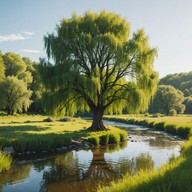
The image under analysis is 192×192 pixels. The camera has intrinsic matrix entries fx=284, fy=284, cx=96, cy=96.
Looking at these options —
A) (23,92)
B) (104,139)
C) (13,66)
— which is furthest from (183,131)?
(13,66)

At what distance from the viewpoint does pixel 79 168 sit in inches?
730

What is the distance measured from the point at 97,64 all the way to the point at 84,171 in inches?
679

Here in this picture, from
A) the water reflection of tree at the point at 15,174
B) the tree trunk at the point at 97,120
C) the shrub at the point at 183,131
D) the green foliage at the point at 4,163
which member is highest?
the tree trunk at the point at 97,120

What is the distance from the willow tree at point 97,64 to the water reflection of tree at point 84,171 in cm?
995

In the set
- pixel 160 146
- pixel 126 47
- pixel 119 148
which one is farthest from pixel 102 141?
pixel 126 47

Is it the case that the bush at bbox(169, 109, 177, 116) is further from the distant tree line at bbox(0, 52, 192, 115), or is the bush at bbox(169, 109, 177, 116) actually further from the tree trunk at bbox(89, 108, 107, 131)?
the tree trunk at bbox(89, 108, 107, 131)

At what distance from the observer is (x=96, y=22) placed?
3322 centimetres

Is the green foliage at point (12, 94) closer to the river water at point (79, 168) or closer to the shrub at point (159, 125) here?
the shrub at point (159, 125)

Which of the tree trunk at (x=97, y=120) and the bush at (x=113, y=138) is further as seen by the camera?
the tree trunk at (x=97, y=120)

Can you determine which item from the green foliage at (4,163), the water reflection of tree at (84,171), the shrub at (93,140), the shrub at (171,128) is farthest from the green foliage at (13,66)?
the green foliage at (4,163)

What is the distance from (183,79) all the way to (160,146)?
538 ft

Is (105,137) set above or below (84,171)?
above

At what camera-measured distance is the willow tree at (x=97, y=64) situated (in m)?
31.2

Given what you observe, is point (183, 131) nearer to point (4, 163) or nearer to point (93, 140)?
point (93, 140)
